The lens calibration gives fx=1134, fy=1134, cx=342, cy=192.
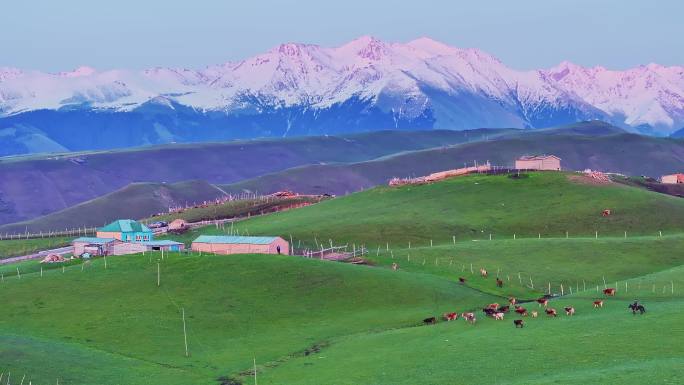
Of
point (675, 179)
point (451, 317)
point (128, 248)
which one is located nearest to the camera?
point (451, 317)

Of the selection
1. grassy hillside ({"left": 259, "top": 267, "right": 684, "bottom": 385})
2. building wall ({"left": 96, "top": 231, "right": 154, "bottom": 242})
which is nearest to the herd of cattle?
grassy hillside ({"left": 259, "top": 267, "right": 684, "bottom": 385})

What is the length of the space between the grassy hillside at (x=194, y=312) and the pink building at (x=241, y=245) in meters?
9.06

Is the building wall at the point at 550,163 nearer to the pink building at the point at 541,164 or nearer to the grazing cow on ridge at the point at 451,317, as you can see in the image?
the pink building at the point at 541,164

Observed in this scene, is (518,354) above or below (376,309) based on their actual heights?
below

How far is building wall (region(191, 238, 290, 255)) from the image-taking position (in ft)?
382

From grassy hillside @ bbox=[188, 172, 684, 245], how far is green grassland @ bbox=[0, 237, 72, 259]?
25846 mm

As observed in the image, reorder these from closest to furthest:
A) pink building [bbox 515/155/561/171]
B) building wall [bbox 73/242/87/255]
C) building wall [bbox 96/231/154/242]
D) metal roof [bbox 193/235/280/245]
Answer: metal roof [bbox 193/235/280/245]
building wall [bbox 73/242/87/255]
building wall [bbox 96/231/154/242]
pink building [bbox 515/155/561/171]

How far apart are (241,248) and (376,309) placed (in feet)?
98.8

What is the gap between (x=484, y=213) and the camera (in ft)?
483

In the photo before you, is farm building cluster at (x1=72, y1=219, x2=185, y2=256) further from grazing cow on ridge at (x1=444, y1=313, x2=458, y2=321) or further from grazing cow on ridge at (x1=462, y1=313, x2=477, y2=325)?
grazing cow on ridge at (x1=462, y1=313, x2=477, y2=325)

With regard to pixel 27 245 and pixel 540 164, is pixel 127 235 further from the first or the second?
pixel 540 164

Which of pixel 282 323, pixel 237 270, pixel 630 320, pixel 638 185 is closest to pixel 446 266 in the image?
pixel 237 270

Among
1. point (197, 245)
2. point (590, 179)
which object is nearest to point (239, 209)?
point (590, 179)

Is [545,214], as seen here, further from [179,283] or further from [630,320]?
[630,320]
